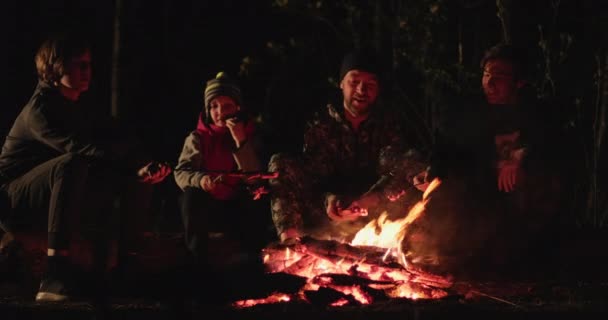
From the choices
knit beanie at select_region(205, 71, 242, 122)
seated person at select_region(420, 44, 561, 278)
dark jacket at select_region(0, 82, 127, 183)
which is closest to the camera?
dark jacket at select_region(0, 82, 127, 183)

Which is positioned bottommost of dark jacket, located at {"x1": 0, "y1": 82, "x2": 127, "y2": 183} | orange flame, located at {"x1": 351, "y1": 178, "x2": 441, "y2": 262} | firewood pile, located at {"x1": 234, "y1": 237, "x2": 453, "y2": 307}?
firewood pile, located at {"x1": 234, "y1": 237, "x2": 453, "y2": 307}

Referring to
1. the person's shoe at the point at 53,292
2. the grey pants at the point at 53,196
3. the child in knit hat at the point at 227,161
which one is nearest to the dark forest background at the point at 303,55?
the child in knit hat at the point at 227,161

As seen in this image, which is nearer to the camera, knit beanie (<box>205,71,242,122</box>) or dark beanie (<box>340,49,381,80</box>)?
dark beanie (<box>340,49,381,80</box>)

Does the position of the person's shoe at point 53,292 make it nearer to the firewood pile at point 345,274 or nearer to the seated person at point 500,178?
the firewood pile at point 345,274

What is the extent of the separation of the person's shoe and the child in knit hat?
4.35ft

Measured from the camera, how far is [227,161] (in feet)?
21.4

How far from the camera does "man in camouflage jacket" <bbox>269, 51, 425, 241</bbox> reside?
242 inches

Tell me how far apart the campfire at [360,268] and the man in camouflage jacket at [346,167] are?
0.23 m

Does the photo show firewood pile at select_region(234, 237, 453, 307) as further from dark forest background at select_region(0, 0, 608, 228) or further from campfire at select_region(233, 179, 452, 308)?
dark forest background at select_region(0, 0, 608, 228)

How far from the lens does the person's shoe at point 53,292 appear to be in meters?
5.11

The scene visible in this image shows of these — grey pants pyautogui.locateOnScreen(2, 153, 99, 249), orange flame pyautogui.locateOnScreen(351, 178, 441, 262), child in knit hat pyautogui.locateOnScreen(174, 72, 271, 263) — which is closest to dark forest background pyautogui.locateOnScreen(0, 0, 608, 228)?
child in knit hat pyautogui.locateOnScreen(174, 72, 271, 263)

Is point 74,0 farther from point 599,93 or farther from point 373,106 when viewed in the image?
point 599,93

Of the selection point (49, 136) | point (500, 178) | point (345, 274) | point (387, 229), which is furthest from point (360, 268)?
point (49, 136)

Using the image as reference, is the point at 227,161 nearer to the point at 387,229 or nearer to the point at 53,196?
the point at 387,229
